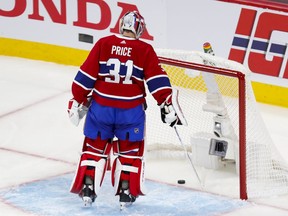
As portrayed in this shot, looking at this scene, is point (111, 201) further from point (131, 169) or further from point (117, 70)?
point (117, 70)

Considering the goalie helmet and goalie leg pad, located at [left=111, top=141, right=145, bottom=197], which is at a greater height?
the goalie helmet

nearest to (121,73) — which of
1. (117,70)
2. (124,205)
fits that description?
(117,70)

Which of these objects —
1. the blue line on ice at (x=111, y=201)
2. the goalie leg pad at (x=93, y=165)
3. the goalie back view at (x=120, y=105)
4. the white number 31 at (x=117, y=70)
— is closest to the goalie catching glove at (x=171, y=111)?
the goalie back view at (x=120, y=105)

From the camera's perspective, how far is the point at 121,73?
5684 millimetres

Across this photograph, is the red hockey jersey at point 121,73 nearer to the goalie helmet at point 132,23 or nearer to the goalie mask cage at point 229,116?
the goalie helmet at point 132,23

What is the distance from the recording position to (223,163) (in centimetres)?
655

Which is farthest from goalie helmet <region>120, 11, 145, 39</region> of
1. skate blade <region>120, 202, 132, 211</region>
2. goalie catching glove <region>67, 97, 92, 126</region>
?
skate blade <region>120, 202, 132, 211</region>

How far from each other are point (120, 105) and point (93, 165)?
37cm

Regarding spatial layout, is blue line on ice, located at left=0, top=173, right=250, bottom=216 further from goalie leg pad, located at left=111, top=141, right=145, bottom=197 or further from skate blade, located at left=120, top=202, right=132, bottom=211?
goalie leg pad, located at left=111, top=141, right=145, bottom=197

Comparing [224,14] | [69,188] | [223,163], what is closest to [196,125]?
[223,163]

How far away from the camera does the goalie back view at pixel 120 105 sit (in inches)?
224

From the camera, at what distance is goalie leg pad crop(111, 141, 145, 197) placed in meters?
5.80

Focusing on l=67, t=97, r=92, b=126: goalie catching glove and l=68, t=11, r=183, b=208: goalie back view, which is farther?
l=67, t=97, r=92, b=126: goalie catching glove

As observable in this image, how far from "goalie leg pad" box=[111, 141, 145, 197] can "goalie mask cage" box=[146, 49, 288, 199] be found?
0.60m
